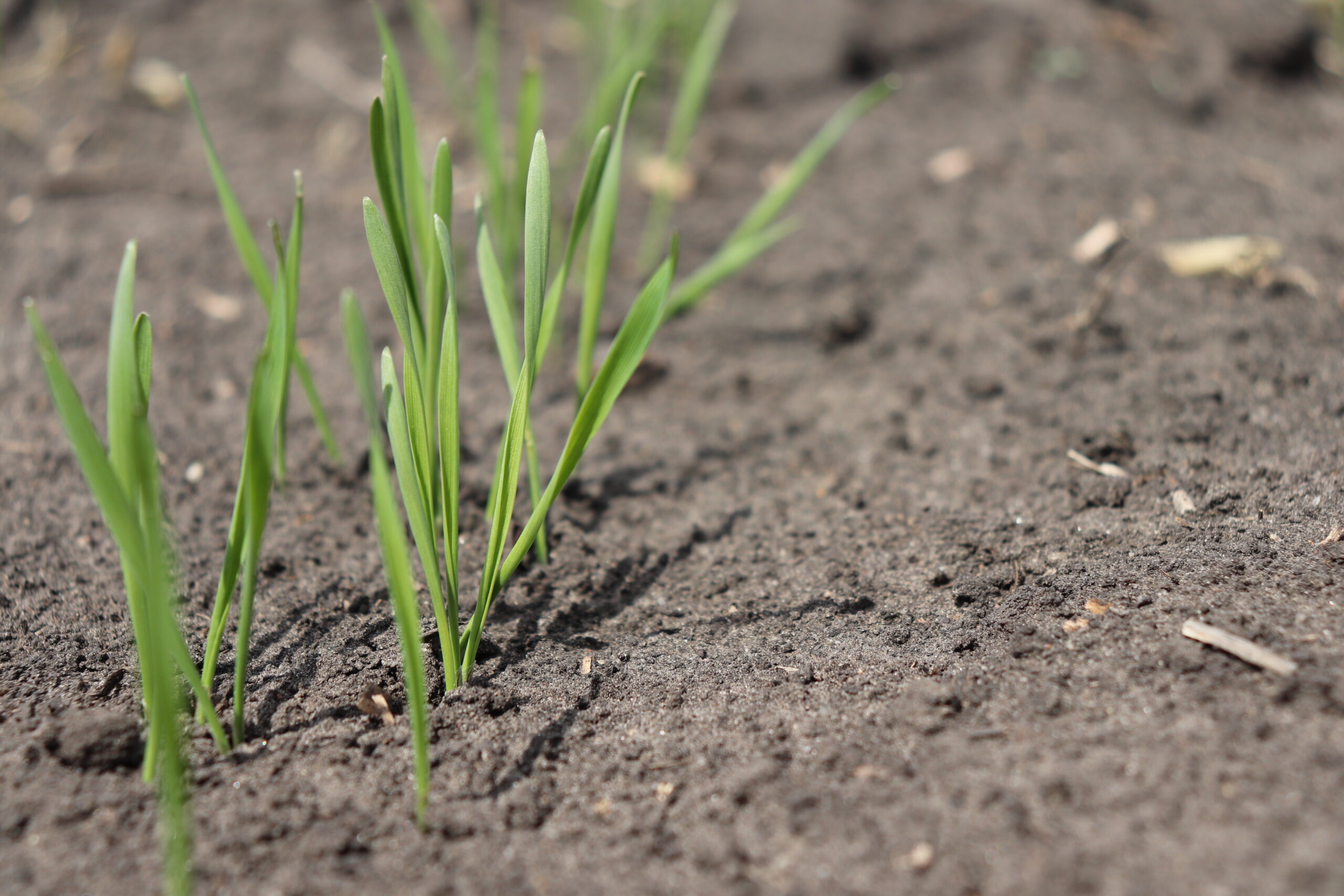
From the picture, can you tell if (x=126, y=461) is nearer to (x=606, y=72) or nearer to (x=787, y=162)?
(x=606, y=72)

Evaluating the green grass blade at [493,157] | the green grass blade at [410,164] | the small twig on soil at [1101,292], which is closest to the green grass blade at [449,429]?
the green grass blade at [410,164]

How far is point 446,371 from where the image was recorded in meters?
0.76

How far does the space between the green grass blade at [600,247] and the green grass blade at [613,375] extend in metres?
0.22

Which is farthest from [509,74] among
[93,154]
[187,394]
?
[187,394]

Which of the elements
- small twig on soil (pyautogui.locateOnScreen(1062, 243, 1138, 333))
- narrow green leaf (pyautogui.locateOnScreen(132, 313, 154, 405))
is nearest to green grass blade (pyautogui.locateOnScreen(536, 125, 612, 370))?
narrow green leaf (pyautogui.locateOnScreen(132, 313, 154, 405))

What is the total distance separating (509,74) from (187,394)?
4.58 ft

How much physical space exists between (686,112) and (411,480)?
1.07 m

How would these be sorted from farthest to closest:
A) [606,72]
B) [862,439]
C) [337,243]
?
[337,243]
[606,72]
[862,439]

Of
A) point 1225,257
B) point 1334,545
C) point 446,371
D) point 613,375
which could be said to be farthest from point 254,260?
point 1225,257

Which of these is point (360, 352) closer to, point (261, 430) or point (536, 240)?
point (261, 430)

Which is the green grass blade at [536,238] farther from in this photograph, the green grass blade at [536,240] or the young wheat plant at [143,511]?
the young wheat plant at [143,511]

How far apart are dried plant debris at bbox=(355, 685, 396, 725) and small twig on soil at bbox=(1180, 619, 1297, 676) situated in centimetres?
77

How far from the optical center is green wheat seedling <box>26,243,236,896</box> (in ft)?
1.90

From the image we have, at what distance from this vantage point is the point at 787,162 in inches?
81.1
